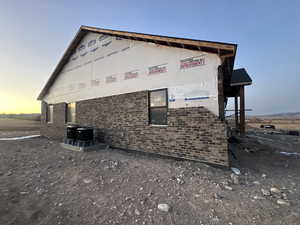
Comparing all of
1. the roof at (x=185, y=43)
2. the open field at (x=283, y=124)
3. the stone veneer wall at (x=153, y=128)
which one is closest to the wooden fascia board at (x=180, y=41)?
the roof at (x=185, y=43)

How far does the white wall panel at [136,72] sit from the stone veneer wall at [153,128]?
1.28 ft

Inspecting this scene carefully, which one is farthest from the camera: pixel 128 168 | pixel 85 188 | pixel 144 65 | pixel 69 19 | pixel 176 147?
pixel 69 19

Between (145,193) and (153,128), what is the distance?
9.88 feet

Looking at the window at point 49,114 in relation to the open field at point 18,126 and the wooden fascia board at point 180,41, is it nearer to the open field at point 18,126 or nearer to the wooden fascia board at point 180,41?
the wooden fascia board at point 180,41

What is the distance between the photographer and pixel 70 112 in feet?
32.5

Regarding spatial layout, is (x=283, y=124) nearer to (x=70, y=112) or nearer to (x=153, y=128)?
(x=153, y=128)

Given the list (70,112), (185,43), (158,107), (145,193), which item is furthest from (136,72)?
(70,112)

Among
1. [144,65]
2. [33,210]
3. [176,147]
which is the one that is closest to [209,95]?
[176,147]

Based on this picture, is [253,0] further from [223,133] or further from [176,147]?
[176,147]

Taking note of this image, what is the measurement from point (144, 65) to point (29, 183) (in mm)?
5647

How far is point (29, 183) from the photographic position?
11.3 ft

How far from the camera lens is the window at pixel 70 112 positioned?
959 cm

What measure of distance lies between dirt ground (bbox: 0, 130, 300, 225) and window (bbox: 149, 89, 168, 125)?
1738mm

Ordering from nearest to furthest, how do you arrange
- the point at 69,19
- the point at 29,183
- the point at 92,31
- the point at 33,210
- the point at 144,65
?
the point at 33,210 → the point at 29,183 → the point at 144,65 → the point at 92,31 → the point at 69,19
